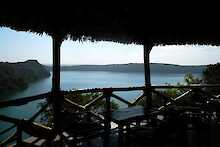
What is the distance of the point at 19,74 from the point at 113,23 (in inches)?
2282

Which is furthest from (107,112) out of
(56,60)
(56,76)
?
(56,60)

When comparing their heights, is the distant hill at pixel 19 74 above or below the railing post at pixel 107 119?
above

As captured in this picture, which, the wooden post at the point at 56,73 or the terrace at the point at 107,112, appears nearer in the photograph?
the terrace at the point at 107,112

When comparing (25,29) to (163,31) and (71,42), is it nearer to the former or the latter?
(71,42)

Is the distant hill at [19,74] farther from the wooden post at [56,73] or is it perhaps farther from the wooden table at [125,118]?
the wooden table at [125,118]

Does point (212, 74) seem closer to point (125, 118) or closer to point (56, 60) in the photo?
point (56, 60)

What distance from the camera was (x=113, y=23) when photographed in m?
5.92

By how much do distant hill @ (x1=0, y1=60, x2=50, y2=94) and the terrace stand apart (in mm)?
40558

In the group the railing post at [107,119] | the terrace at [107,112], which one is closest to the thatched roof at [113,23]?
the terrace at [107,112]

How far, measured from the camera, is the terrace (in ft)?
13.3

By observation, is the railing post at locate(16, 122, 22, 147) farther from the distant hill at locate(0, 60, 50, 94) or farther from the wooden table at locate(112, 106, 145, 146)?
the distant hill at locate(0, 60, 50, 94)

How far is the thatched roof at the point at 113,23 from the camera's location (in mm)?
4801

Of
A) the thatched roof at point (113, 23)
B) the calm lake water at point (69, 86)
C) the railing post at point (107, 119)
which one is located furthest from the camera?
the calm lake water at point (69, 86)

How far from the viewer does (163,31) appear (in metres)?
6.68
